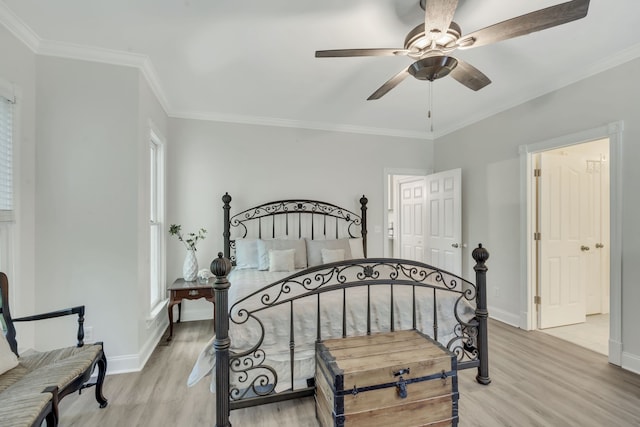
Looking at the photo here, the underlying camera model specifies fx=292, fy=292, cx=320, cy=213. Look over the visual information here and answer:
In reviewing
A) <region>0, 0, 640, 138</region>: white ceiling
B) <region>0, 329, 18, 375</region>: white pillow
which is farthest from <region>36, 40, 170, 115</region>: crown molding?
<region>0, 329, 18, 375</region>: white pillow

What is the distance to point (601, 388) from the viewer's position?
223 cm

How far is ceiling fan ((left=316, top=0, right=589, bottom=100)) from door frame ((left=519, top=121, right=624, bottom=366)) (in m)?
1.49

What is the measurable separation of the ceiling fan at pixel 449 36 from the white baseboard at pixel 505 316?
9.23ft

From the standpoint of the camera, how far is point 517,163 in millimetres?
3504

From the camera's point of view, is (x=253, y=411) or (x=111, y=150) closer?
(x=253, y=411)

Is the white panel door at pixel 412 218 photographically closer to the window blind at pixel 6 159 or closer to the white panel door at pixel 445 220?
the white panel door at pixel 445 220

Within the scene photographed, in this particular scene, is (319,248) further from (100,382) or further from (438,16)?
(438,16)

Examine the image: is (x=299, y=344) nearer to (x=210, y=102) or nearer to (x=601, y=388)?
(x=601, y=388)

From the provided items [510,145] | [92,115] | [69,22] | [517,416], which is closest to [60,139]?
[92,115]

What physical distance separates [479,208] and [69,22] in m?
4.66

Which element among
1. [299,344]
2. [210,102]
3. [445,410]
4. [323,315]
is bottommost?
[445,410]

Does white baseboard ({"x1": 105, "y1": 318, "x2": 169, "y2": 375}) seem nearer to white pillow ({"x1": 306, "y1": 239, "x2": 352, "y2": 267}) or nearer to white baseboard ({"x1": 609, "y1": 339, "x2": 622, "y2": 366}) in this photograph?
white pillow ({"x1": 306, "y1": 239, "x2": 352, "y2": 267})

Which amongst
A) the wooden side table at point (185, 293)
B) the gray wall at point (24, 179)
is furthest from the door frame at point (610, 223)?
the gray wall at point (24, 179)

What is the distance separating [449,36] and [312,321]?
2.04m
